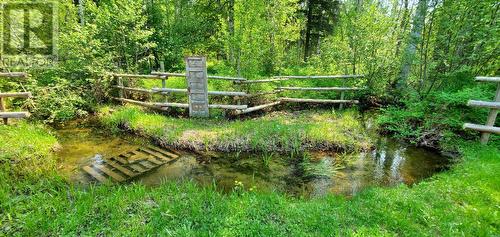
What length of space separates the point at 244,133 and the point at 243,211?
3280 mm

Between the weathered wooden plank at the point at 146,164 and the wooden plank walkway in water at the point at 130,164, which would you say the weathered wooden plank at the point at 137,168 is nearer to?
the wooden plank walkway in water at the point at 130,164

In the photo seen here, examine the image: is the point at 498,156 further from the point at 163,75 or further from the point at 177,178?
the point at 163,75

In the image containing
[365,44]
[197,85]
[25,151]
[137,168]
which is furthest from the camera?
[365,44]

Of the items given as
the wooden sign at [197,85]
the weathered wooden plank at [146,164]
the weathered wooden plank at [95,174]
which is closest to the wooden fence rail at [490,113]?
the wooden sign at [197,85]

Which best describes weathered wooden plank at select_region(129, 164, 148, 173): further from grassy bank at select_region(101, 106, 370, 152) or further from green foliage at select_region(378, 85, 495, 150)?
green foliage at select_region(378, 85, 495, 150)

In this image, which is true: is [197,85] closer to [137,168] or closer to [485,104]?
[137,168]

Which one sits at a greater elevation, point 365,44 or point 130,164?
point 365,44

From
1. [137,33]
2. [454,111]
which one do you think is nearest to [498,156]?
[454,111]

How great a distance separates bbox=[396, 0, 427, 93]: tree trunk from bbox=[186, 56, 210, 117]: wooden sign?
6.18 m

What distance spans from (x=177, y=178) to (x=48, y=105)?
5.28 meters

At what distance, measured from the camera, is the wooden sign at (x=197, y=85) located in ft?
25.6
